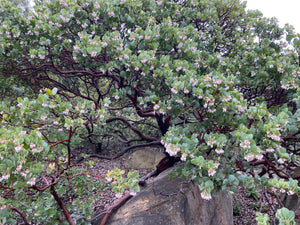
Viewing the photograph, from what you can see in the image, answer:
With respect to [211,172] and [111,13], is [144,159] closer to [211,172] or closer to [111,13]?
[111,13]

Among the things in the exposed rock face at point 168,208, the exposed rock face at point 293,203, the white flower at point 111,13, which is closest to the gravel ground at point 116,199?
the exposed rock face at point 293,203

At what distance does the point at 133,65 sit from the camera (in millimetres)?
2768

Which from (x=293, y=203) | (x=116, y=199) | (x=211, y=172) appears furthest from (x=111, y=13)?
(x=293, y=203)

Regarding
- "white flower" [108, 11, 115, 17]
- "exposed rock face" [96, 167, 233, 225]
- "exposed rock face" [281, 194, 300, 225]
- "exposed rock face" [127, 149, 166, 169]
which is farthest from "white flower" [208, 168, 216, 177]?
"exposed rock face" [127, 149, 166, 169]

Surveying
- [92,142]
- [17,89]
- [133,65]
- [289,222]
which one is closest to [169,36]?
[133,65]

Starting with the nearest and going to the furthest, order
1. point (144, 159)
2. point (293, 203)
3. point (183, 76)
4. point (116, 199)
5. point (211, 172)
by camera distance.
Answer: point (211, 172) < point (183, 76) < point (293, 203) < point (116, 199) < point (144, 159)

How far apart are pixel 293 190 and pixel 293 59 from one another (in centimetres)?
271

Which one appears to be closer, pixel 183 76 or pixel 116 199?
pixel 183 76

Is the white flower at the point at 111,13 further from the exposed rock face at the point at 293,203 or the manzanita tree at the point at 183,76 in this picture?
the exposed rock face at the point at 293,203

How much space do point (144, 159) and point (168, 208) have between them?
2.86m

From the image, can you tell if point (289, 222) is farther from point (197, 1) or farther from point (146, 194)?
point (197, 1)

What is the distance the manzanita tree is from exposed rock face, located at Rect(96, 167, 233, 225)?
780mm

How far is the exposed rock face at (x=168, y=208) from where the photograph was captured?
2602mm

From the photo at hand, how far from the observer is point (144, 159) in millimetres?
5484
